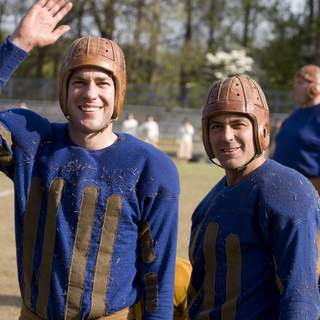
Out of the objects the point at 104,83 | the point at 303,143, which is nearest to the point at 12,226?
the point at 303,143

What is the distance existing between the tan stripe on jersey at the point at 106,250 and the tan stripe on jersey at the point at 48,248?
17 cm

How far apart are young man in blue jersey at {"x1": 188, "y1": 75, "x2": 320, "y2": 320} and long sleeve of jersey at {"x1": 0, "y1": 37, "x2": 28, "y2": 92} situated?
0.73 metres

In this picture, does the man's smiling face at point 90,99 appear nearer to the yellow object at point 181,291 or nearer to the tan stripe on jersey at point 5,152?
the tan stripe on jersey at point 5,152

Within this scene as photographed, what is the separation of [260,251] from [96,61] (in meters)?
0.91

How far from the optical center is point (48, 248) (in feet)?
9.28

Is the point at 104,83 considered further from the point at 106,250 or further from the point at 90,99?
the point at 106,250

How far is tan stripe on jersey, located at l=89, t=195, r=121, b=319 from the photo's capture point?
281cm

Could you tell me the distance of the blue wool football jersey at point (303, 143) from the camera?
22.8ft

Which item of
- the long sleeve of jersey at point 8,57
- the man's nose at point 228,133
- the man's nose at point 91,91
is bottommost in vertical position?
the man's nose at point 228,133

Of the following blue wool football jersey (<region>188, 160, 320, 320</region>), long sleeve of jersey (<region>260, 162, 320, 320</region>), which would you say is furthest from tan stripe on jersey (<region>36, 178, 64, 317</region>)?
long sleeve of jersey (<region>260, 162, 320, 320</region>)

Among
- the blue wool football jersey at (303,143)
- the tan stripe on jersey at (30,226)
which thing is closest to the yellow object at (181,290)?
the tan stripe on jersey at (30,226)

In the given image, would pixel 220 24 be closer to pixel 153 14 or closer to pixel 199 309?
pixel 153 14

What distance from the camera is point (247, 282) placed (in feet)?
9.11

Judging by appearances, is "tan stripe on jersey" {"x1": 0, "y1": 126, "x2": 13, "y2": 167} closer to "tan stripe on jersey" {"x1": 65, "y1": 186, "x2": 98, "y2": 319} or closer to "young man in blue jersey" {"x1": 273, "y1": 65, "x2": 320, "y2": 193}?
"tan stripe on jersey" {"x1": 65, "y1": 186, "x2": 98, "y2": 319}
